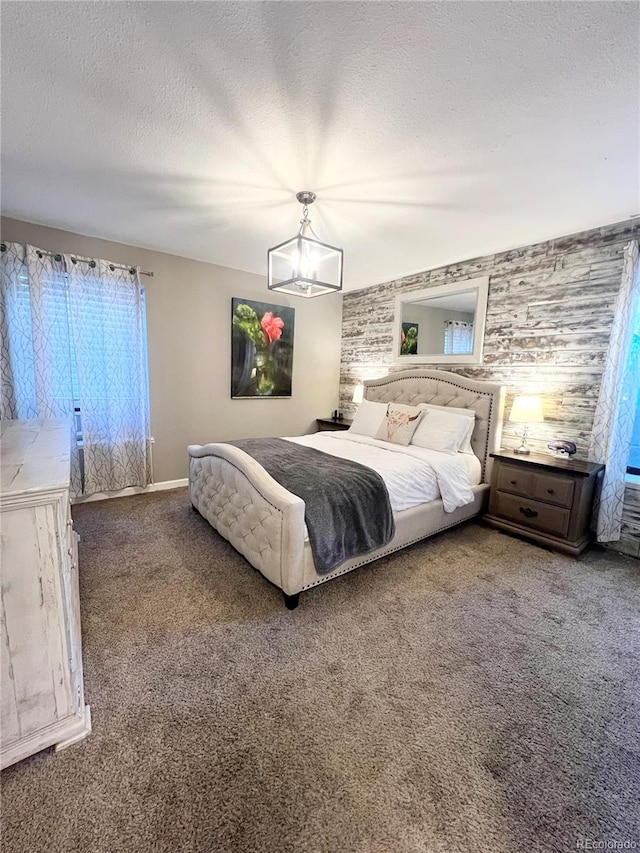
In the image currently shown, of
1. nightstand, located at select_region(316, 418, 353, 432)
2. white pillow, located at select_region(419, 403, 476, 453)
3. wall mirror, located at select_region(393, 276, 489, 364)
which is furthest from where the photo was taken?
nightstand, located at select_region(316, 418, 353, 432)

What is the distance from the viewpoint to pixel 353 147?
1.90 metres

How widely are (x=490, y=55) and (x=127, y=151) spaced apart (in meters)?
1.89

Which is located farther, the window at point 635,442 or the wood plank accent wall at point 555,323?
the wood plank accent wall at point 555,323

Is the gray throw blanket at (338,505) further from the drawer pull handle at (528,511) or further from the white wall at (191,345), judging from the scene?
the white wall at (191,345)

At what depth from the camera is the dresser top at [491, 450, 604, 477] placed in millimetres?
2611

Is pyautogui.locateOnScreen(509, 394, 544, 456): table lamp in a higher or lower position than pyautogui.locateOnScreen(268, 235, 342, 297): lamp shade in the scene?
lower

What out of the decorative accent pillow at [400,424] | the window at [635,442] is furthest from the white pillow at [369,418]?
the window at [635,442]

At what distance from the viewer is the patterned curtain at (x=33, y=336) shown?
9.50 ft

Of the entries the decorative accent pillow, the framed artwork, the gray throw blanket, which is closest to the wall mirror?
the framed artwork

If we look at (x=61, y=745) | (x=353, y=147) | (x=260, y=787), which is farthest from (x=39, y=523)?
(x=353, y=147)

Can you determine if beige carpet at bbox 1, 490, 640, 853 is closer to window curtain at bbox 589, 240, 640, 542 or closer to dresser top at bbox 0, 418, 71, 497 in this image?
window curtain at bbox 589, 240, 640, 542

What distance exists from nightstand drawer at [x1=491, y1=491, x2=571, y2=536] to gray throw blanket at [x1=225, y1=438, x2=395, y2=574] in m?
1.29

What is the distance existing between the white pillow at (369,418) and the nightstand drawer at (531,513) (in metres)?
1.34

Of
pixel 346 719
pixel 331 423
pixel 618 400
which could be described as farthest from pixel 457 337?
pixel 346 719
